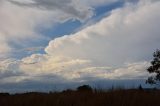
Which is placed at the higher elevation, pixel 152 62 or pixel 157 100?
pixel 152 62

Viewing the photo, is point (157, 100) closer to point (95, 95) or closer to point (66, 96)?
point (95, 95)

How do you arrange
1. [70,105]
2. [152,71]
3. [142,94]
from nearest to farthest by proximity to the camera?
[70,105], [142,94], [152,71]

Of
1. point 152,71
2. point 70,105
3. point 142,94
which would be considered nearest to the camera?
point 70,105

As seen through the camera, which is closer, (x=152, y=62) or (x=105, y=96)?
(x=105, y=96)

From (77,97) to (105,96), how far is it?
139 cm

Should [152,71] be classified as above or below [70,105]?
above

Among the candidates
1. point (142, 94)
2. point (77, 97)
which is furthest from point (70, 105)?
point (142, 94)

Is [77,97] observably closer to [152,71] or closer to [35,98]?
[35,98]

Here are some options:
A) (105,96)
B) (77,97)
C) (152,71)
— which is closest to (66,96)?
(77,97)

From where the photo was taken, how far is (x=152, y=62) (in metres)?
52.9

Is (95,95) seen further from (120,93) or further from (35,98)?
(35,98)

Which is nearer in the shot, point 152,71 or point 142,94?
point 142,94

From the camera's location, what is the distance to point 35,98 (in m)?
18.8

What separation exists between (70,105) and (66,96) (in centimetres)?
132
